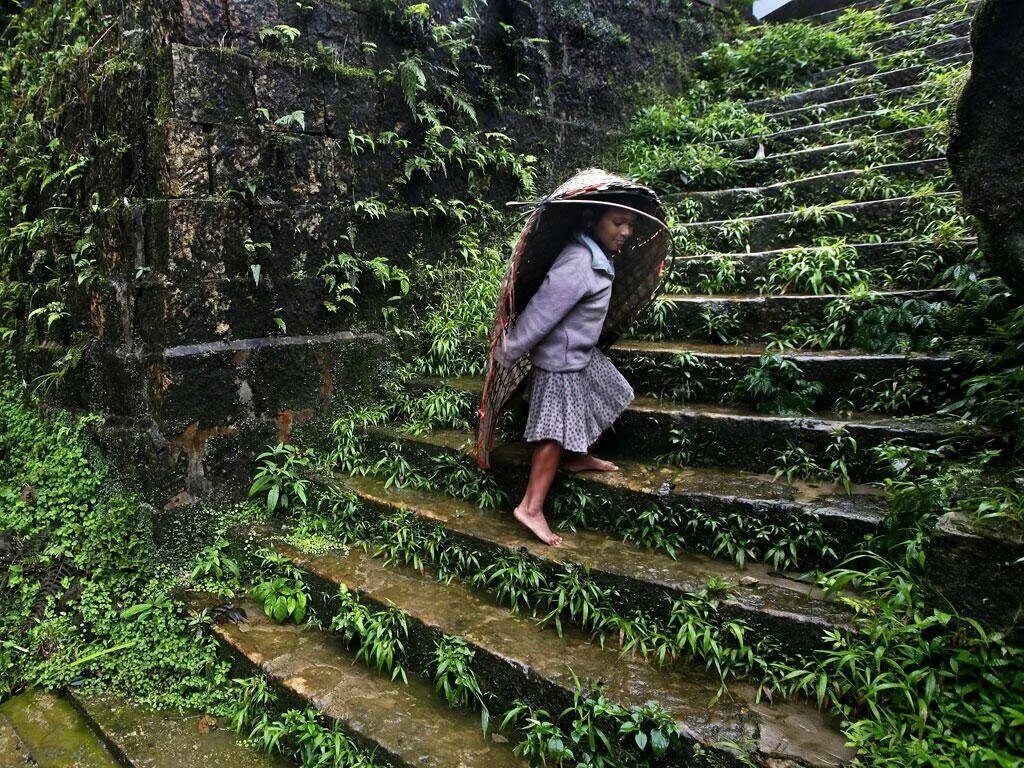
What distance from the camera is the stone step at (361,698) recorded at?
2.51 metres

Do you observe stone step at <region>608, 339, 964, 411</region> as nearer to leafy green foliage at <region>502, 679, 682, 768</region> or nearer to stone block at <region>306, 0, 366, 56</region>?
leafy green foliage at <region>502, 679, 682, 768</region>

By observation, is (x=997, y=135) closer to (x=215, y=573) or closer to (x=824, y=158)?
(x=824, y=158)

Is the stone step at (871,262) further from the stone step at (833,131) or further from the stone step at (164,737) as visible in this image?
the stone step at (164,737)

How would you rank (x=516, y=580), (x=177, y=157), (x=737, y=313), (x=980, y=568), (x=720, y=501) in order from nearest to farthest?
(x=980, y=568), (x=720, y=501), (x=516, y=580), (x=177, y=157), (x=737, y=313)

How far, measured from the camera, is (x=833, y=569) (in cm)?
265

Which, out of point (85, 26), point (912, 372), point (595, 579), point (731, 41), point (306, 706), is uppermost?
point (731, 41)

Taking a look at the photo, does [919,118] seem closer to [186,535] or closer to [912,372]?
[912,372]

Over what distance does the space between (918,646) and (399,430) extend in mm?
3104

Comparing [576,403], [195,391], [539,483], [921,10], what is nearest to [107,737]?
[195,391]

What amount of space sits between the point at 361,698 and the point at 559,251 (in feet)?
7.68

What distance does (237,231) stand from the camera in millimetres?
3984

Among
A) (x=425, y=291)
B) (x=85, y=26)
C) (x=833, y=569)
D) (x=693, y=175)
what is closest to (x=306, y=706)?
(x=833, y=569)

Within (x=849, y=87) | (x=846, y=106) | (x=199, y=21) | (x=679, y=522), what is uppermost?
(x=849, y=87)

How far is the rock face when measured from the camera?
8.46 feet
